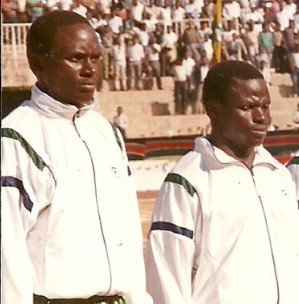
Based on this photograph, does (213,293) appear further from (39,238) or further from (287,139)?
(287,139)

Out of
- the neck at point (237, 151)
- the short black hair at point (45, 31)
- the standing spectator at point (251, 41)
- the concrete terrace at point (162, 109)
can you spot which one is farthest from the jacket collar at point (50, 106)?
the standing spectator at point (251, 41)

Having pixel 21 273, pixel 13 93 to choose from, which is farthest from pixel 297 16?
pixel 21 273

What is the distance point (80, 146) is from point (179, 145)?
2236 mm

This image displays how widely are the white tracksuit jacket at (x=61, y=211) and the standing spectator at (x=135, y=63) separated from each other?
2175mm

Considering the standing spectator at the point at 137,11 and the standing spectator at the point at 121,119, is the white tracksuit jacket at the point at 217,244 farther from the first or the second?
the standing spectator at the point at 121,119

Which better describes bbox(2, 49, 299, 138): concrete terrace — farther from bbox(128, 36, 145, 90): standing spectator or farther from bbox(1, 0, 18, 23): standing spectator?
bbox(1, 0, 18, 23): standing spectator

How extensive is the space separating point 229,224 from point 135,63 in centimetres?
209

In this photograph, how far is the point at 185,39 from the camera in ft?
16.2

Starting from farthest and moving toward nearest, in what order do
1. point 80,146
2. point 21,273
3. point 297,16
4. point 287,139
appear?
point 287,139 < point 297,16 < point 80,146 < point 21,273

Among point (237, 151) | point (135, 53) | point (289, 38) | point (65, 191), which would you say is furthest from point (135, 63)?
point (65, 191)

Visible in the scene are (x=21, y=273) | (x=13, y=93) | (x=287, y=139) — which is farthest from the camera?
(x=287, y=139)

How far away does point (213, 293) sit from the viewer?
9.23 ft

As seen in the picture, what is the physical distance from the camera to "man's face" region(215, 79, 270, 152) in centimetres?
291

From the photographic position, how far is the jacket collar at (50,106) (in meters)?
2.56
